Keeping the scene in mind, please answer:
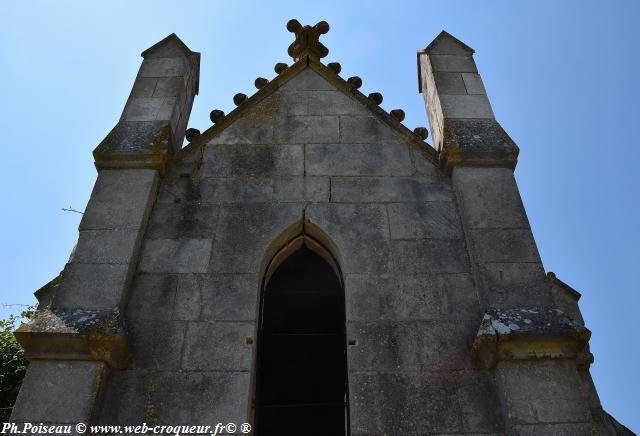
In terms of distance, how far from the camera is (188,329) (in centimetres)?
500

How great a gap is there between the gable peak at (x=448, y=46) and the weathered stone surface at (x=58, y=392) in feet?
18.0

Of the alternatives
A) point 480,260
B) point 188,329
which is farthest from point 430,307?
point 188,329

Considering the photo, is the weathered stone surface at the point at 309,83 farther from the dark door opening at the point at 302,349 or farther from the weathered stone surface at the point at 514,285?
the weathered stone surface at the point at 514,285

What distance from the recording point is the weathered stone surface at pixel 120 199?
5633 mm

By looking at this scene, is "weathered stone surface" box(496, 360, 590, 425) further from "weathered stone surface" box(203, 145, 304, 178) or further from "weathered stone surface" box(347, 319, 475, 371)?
"weathered stone surface" box(203, 145, 304, 178)

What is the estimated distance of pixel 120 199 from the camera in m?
5.86

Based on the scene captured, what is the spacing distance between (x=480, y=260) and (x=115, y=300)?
127 inches

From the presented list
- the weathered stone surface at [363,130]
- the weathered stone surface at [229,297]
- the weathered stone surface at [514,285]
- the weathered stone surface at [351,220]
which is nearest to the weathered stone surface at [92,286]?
the weathered stone surface at [229,297]

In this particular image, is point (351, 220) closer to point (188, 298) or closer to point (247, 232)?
point (247, 232)

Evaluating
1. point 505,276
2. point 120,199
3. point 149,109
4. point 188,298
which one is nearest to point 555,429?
point 505,276

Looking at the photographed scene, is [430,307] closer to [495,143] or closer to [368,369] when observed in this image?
[368,369]

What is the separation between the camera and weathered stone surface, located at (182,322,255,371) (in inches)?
189

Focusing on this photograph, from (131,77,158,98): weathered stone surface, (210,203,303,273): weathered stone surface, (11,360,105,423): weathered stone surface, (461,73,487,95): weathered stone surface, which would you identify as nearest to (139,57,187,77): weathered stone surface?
(131,77,158,98): weathered stone surface

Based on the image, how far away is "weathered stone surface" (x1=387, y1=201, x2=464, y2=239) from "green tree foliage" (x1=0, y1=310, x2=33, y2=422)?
20.9 ft
